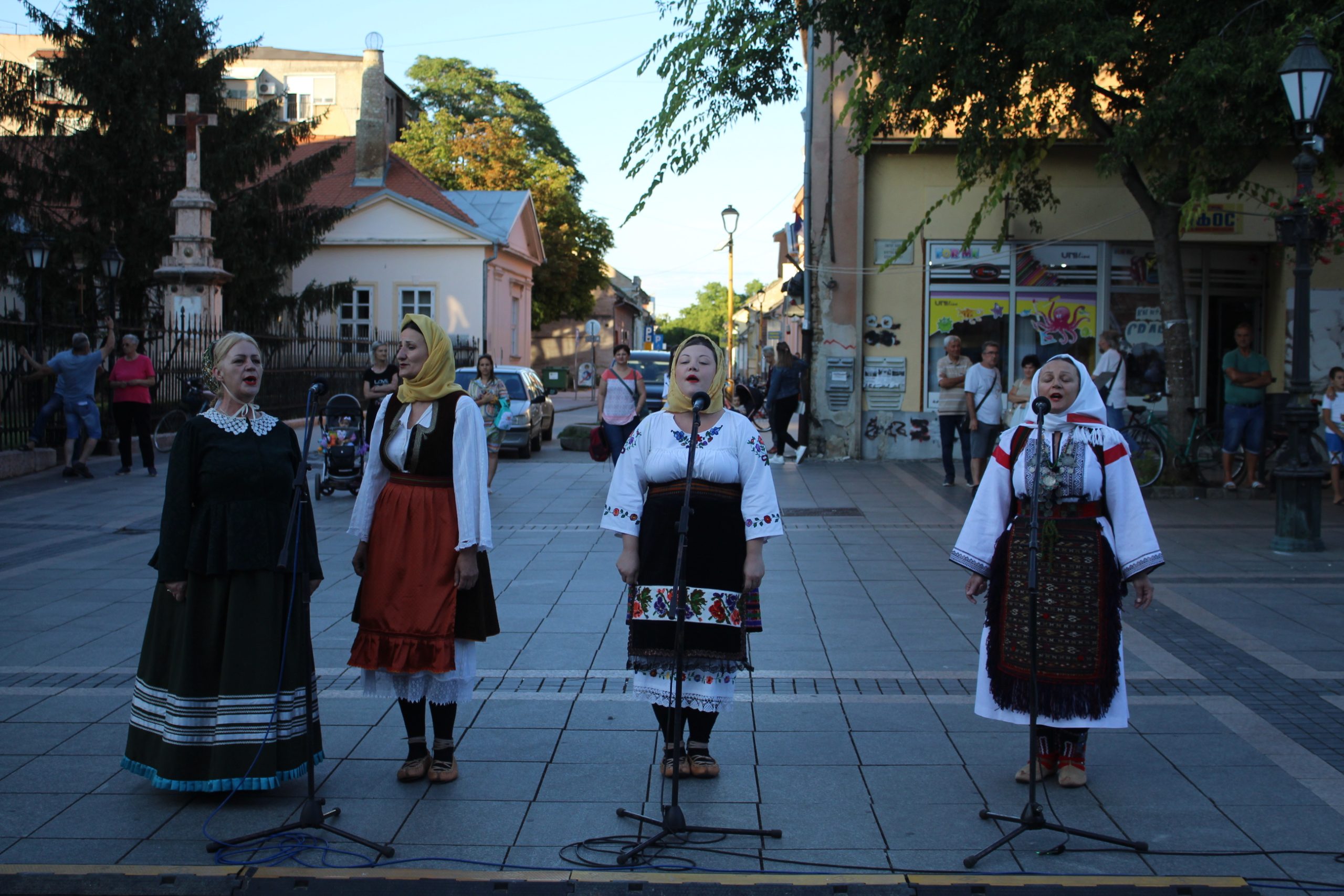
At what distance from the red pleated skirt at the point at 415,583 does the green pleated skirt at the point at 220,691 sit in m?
0.30

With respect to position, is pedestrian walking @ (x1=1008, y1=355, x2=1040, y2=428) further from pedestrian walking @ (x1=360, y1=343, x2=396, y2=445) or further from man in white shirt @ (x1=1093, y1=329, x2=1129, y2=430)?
pedestrian walking @ (x1=360, y1=343, x2=396, y2=445)

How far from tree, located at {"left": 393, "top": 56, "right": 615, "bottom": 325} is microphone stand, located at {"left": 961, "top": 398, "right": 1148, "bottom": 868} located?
4178cm

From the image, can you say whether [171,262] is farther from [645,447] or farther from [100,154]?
[645,447]

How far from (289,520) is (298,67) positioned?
175 ft

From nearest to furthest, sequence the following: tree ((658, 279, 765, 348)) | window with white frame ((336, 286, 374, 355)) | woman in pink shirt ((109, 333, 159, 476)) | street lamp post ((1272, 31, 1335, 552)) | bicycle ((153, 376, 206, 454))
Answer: street lamp post ((1272, 31, 1335, 552)) < woman in pink shirt ((109, 333, 159, 476)) < bicycle ((153, 376, 206, 454)) < window with white frame ((336, 286, 374, 355)) < tree ((658, 279, 765, 348))

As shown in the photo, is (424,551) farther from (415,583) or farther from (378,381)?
(378,381)

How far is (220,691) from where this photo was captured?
4.34m

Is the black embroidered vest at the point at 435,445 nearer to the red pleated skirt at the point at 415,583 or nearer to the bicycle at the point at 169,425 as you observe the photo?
the red pleated skirt at the point at 415,583

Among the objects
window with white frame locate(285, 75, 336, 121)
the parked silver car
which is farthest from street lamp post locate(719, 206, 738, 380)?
window with white frame locate(285, 75, 336, 121)

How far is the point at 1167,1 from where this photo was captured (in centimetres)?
1201

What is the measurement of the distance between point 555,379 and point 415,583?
155 feet

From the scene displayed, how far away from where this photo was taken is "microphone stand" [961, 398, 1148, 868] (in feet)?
13.0

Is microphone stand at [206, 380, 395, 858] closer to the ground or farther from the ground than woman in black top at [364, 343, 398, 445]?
closer to the ground

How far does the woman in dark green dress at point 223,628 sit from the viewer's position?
4.32 metres
